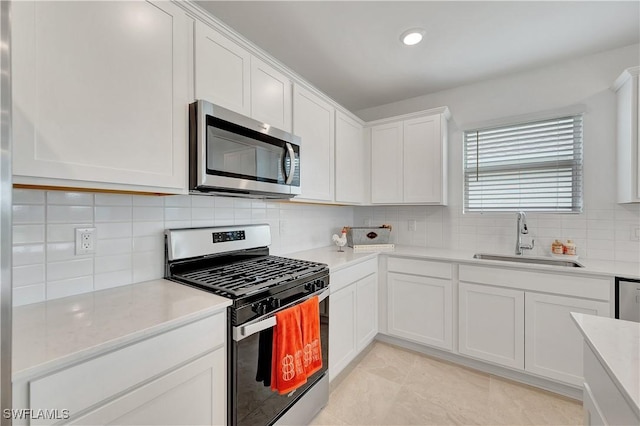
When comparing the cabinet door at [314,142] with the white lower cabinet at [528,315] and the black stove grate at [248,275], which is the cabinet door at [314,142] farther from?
the white lower cabinet at [528,315]

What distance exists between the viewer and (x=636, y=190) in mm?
1850

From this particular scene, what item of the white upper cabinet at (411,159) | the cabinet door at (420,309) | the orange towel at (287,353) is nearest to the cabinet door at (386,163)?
the white upper cabinet at (411,159)

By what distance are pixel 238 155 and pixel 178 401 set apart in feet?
3.72

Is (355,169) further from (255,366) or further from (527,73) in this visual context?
(255,366)

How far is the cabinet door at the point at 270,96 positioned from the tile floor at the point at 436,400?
1956mm

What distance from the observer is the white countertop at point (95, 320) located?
73 centimetres

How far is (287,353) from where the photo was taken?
1.40 metres

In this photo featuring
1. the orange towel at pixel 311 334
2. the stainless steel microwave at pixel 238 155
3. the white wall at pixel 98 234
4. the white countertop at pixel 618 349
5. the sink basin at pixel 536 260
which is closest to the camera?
the white countertop at pixel 618 349

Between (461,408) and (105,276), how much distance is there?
228cm

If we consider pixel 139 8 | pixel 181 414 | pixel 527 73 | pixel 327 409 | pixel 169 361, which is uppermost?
pixel 527 73

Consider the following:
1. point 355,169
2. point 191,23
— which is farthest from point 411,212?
point 191,23

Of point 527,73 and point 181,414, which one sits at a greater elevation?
point 527,73

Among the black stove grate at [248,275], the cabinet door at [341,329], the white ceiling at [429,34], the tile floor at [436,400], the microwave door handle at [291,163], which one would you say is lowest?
the tile floor at [436,400]

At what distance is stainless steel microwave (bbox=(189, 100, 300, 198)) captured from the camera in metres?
1.33
